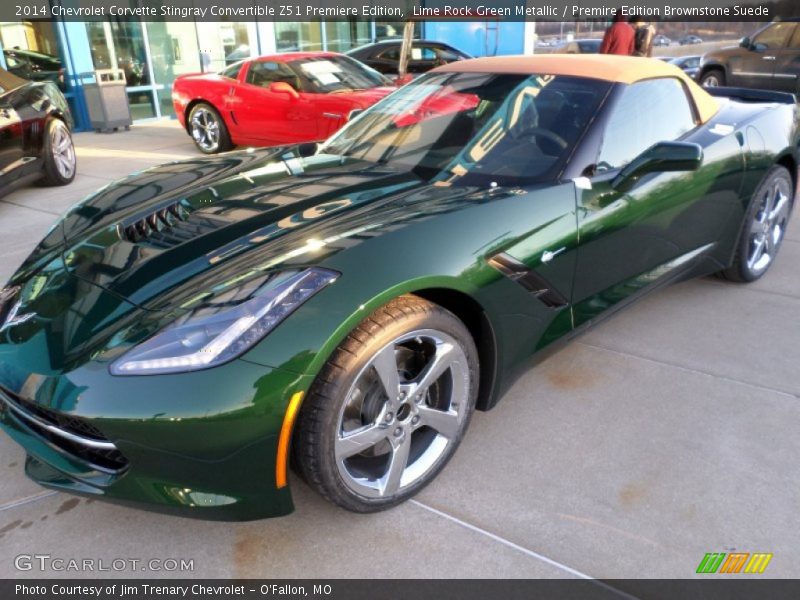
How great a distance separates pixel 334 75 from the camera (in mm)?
7551

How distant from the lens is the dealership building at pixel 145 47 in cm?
987

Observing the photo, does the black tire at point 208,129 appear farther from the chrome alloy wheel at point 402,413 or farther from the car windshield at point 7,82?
the chrome alloy wheel at point 402,413

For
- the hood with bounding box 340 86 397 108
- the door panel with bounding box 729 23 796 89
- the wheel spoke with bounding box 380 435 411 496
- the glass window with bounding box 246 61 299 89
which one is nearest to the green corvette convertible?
the wheel spoke with bounding box 380 435 411 496

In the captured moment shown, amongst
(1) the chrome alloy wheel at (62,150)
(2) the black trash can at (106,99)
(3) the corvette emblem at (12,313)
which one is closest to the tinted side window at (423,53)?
(2) the black trash can at (106,99)

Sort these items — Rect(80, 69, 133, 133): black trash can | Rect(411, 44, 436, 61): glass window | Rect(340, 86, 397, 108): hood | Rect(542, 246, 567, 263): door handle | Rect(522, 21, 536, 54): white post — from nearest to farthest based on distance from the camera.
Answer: Rect(542, 246, 567, 263): door handle < Rect(340, 86, 397, 108): hood < Rect(80, 69, 133, 133): black trash can < Rect(411, 44, 436, 61): glass window < Rect(522, 21, 536, 54): white post

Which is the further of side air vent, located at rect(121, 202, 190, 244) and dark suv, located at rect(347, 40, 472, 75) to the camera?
dark suv, located at rect(347, 40, 472, 75)

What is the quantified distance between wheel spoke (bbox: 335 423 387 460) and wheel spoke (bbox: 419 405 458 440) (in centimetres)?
18

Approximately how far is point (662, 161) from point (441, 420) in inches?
55.1

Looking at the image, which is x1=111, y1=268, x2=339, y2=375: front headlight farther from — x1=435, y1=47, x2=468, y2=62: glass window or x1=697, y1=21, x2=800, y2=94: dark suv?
x1=697, y1=21, x2=800, y2=94: dark suv

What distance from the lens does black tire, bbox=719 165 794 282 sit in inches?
144

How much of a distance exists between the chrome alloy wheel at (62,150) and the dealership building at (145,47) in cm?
390

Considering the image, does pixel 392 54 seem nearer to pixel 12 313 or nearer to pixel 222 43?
pixel 222 43

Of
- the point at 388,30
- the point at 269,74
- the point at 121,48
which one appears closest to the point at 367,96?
the point at 269,74

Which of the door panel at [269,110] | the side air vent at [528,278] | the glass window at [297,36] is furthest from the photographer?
the glass window at [297,36]
